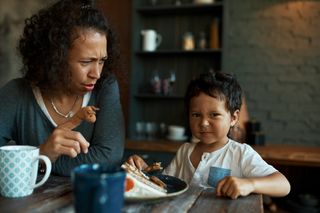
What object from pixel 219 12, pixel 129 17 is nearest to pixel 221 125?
pixel 219 12

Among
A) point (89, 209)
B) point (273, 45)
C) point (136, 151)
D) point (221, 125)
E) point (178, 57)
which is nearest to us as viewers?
point (89, 209)

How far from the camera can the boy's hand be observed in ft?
2.86

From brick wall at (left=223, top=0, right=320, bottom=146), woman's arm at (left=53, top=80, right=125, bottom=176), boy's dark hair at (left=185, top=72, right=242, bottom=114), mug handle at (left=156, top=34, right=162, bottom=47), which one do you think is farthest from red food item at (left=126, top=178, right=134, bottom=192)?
mug handle at (left=156, top=34, right=162, bottom=47)

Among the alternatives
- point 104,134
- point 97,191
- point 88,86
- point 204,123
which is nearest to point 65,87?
→ point 88,86

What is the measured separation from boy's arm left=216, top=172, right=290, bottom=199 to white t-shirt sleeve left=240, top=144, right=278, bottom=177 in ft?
0.14

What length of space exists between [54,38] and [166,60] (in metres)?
2.02

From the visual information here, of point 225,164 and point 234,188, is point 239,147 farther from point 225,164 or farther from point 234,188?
point 234,188

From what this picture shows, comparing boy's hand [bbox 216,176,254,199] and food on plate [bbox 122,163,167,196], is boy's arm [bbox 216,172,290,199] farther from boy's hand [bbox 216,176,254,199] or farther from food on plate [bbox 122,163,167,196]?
food on plate [bbox 122,163,167,196]

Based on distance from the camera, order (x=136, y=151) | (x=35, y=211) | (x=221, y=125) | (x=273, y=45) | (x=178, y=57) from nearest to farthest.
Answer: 1. (x=35, y=211)
2. (x=221, y=125)
3. (x=136, y=151)
4. (x=273, y=45)
5. (x=178, y=57)

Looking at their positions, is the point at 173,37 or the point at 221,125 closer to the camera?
the point at 221,125

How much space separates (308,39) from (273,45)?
0.30 meters

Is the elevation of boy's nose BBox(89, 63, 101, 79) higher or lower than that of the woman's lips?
higher

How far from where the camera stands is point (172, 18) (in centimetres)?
330

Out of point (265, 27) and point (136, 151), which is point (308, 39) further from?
point (136, 151)
